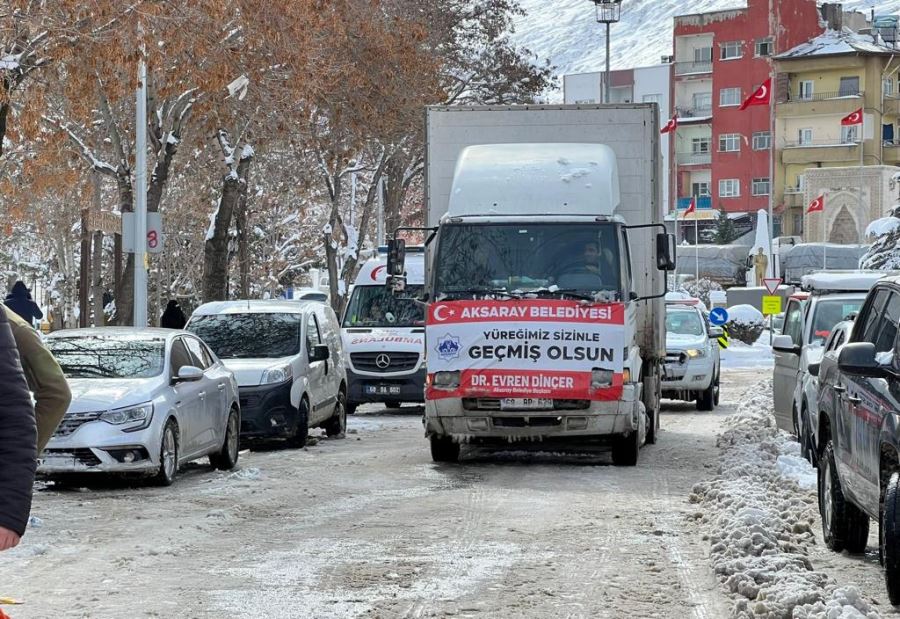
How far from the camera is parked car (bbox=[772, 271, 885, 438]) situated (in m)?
18.1

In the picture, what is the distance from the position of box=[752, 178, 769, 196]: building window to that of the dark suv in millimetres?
93318

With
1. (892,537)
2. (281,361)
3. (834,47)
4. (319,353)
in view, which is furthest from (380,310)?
(834,47)

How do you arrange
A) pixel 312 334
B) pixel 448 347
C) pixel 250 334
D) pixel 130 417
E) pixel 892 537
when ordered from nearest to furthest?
pixel 892 537, pixel 130 417, pixel 448 347, pixel 250 334, pixel 312 334

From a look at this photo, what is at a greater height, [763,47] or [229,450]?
[763,47]

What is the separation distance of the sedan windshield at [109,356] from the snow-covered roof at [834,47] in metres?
83.2

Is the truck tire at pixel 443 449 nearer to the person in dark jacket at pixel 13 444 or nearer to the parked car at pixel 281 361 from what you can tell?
the parked car at pixel 281 361

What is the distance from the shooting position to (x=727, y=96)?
103m

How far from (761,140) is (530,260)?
89.2 meters

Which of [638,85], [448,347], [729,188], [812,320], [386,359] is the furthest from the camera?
[638,85]

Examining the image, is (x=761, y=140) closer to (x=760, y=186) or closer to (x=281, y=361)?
(x=760, y=186)

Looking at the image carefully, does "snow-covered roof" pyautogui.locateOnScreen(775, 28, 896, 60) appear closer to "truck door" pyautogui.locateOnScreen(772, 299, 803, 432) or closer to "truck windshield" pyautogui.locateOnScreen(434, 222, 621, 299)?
"truck door" pyautogui.locateOnScreen(772, 299, 803, 432)

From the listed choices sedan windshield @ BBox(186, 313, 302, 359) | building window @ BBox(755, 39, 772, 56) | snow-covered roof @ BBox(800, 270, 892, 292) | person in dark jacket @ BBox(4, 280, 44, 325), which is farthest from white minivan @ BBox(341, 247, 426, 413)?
building window @ BBox(755, 39, 772, 56)

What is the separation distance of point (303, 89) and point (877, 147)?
240 feet

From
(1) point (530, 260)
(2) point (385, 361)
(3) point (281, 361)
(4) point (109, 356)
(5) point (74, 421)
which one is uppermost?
(1) point (530, 260)
